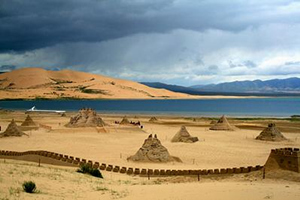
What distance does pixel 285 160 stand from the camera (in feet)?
54.6

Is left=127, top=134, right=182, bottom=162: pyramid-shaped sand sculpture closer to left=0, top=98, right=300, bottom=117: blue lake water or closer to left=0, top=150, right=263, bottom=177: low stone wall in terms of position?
left=0, top=150, right=263, bottom=177: low stone wall

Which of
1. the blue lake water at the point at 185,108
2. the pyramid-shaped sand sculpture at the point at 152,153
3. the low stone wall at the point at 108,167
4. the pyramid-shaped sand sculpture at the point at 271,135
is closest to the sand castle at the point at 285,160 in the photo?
the low stone wall at the point at 108,167

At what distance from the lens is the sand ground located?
44.2ft

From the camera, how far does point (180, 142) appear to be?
118 ft

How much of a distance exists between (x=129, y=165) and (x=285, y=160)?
10768 millimetres

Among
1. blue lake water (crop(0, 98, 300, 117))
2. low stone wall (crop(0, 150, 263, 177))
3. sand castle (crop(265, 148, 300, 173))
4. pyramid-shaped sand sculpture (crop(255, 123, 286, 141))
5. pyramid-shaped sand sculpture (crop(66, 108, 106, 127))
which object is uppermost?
blue lake water (crop(0, 98, 300, 117))

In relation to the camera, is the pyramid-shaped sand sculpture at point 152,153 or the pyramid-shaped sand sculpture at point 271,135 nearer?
the pyramid-shaped sand sculpture at point 152,153

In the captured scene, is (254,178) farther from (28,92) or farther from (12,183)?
(28,92)

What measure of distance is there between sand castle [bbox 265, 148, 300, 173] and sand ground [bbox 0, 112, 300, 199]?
727mm

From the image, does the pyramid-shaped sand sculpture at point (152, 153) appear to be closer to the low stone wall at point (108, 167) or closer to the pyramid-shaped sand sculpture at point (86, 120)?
the low stone wall at point (108, 167)

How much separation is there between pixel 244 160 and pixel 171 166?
228 inches

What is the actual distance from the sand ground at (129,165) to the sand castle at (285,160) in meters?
0.73

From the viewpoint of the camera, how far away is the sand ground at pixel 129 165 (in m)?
13.5

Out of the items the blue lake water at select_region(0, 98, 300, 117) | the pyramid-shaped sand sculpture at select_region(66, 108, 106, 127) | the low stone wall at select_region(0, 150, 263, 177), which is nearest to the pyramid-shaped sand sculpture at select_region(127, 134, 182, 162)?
the low stone wall at select_region(0, 150, 263, 177)
